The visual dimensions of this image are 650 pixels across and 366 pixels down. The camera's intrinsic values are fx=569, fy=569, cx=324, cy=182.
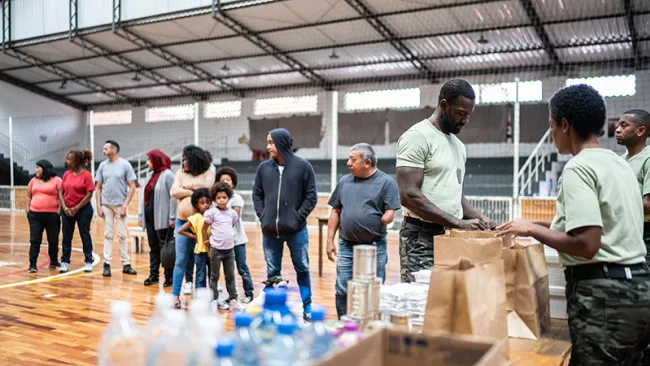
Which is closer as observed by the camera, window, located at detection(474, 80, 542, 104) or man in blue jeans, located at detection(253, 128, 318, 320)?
man in blue jeans, located at detection(253, 128, 318, 320)

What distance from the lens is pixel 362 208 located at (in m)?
3.58

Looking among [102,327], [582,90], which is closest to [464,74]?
[102,327]

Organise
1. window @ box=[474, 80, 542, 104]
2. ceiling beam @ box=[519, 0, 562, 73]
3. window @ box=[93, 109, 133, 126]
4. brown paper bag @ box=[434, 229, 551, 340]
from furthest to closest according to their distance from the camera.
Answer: window @ box=[93, 109, 133, 126] < window @ box=[474, 80, 542, 104] < ceiling beam @ box=[519, 0, 562, 73] < brown paper bag @ box=[434, 229, 551, 340]

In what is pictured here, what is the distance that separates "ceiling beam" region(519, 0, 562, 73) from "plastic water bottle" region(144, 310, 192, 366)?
11949mm

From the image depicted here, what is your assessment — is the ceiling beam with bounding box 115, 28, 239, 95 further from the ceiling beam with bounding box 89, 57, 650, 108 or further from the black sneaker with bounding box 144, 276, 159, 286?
the black sneaker with bounding box 144, 276, 159, 286

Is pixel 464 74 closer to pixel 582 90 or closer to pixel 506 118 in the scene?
pixel 506 118

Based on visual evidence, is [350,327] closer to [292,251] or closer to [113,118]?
[292,251]

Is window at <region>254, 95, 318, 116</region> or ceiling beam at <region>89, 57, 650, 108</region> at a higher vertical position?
ceiling beam at <region>89, 57, 650, 108</region>

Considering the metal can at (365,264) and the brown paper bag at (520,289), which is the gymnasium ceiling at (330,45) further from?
the metal can at (365,264)

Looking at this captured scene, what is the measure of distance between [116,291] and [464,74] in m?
12.3

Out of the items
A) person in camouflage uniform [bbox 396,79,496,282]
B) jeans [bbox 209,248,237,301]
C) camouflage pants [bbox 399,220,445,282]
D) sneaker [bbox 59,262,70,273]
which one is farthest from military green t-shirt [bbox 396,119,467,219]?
sneaker [bbox 59,262,70,273]

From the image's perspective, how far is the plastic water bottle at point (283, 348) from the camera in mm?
959

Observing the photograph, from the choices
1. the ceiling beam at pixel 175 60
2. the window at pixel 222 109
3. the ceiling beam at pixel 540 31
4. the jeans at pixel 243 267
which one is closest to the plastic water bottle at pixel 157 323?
the jeans at pixel 243 267

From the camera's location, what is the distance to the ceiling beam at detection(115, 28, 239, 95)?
15602 millimetres
